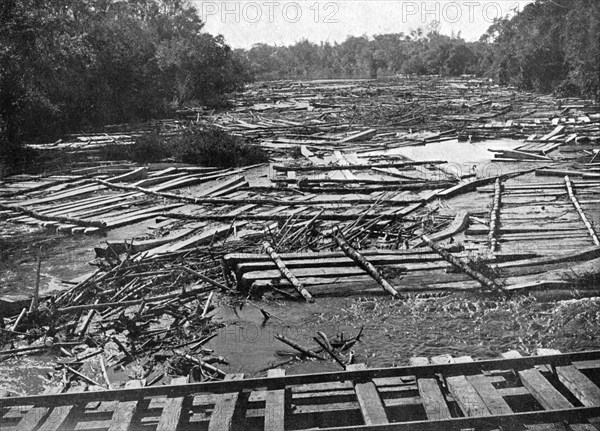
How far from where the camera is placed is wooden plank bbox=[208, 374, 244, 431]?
4414mm

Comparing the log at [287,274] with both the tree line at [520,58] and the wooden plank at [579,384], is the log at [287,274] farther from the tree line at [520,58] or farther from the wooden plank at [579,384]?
the tree line at [520,58]

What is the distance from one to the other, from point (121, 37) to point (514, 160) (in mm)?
22816

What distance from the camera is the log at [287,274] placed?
7742mm

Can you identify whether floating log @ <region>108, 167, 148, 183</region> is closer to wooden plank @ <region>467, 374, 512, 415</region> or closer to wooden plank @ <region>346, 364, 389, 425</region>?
wooden plank @ <region>346, 364, 389, 425</region>

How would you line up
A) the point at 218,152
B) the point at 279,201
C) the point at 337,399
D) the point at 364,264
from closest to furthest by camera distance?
the point at 337,399, the point at 364,264, the point at 279,201, the point at 218,152

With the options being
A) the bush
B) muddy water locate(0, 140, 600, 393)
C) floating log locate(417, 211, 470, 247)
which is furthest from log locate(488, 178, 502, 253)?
the bush

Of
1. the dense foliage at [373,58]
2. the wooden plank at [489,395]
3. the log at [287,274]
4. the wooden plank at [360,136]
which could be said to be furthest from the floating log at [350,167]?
the dense foliage at [373,58]

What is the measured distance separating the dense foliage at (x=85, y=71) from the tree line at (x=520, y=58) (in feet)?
65.7

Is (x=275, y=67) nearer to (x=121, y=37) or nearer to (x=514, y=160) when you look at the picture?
(x=121, y=37)

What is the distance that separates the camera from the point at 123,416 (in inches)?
181

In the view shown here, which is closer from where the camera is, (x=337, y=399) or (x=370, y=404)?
(x=370, y=404)

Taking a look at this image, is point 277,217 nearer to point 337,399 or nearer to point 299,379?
point 299,379

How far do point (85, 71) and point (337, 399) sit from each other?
87.6ft

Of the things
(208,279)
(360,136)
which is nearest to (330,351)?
(208,279)
